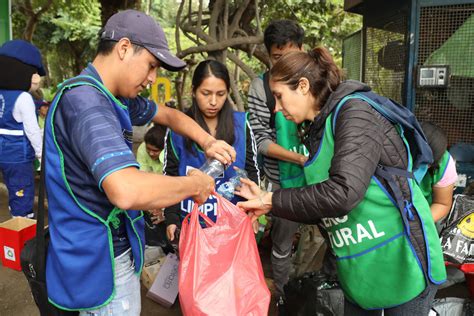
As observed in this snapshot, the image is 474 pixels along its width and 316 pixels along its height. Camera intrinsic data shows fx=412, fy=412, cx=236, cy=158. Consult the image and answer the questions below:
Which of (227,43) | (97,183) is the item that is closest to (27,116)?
(227,43)

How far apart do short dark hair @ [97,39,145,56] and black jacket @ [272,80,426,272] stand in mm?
677

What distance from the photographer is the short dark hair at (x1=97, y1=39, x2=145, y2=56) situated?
1373 millimetres

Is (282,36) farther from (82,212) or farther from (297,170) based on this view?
(82,212)

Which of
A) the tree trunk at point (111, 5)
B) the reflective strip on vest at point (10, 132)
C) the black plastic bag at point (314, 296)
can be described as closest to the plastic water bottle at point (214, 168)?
the black plastic bag at point (314, 296)

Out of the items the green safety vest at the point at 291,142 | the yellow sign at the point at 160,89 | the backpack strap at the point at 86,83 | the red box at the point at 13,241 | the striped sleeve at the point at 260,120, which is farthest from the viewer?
the yellow sign at the point at 160,89

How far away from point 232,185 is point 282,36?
1308mm

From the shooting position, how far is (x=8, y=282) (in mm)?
3375

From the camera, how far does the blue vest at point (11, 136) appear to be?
375 centimetres

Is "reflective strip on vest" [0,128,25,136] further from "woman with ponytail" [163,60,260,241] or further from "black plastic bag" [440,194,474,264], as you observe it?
"black plastic bag" [440,194,474,264]

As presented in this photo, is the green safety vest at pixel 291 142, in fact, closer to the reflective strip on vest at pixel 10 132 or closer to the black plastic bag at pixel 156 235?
the black plastic bag at pixel 156 235

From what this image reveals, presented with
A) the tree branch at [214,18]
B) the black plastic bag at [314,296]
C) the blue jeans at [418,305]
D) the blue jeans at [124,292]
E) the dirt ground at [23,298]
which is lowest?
the dirt ground at [23,298]

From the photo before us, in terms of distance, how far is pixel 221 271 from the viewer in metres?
1.52

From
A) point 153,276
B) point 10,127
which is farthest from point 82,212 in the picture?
point 10,127

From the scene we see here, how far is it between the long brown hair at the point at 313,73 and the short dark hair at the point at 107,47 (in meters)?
0.54
